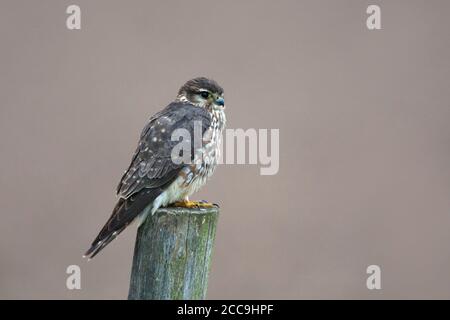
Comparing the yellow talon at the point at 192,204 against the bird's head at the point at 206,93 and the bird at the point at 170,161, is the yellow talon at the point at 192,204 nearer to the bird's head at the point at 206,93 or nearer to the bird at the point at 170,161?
the bird at the point at 170,161

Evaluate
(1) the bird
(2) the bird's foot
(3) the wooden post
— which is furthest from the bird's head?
(3) the wooden post

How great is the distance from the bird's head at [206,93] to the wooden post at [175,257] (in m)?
1.05

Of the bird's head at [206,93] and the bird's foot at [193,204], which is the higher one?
the bird's head at [206,93]

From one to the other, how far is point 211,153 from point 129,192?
569 mm

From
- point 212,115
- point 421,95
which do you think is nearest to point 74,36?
point 421,95

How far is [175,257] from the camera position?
3387 millimetres

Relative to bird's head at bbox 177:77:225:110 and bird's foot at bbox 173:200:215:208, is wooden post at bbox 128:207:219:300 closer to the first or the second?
bird's foot at bbox 173:200:215:208

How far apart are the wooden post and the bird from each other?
30 cm

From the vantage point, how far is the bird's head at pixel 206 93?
439cm

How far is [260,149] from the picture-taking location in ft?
19.8

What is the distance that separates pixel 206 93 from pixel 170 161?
557 mm

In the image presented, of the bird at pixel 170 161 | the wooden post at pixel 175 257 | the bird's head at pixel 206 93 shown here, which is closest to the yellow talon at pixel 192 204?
A: the bird at pixel 170 161

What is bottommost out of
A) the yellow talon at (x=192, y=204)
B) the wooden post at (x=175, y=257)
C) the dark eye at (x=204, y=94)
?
the wooden post at (x=175, y=257)

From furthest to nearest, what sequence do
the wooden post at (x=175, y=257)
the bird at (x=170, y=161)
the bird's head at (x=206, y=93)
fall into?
the bird's head at (x=206, y=93) < the bird at (x=170, y=161) < the wooden post at (x=175, y=257)
